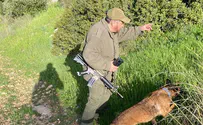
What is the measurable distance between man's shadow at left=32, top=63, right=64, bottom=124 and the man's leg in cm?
140

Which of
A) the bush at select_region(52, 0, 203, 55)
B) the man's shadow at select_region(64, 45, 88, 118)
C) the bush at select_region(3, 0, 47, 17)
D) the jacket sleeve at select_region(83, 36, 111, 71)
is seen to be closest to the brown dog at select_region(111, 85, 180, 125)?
the jacket sleeve at select_region(83, 36, 111, 71)

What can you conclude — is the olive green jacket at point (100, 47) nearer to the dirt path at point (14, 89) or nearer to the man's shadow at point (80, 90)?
the man's shadow at point (80, 90)

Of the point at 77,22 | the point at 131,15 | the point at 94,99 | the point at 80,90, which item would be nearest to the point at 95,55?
the point at 94,99

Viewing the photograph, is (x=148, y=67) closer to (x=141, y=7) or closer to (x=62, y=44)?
(x=141, y=7)

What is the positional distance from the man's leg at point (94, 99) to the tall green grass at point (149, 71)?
0.48 metres

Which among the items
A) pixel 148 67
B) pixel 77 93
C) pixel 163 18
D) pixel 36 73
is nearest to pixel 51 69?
pixel 36 73

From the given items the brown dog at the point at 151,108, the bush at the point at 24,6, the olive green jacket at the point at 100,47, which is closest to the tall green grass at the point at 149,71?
the brown dog at the point at 151,108

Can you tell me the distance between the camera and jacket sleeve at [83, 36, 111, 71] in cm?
381

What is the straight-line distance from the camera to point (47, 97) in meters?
7.05

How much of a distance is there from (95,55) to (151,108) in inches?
43.9

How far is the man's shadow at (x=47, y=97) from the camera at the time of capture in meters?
6.00

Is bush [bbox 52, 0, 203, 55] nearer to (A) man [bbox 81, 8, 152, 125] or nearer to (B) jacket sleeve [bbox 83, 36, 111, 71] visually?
(A) man [bbox 81, 8, 152, 125]

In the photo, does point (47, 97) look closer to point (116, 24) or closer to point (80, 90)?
point (80, 90)

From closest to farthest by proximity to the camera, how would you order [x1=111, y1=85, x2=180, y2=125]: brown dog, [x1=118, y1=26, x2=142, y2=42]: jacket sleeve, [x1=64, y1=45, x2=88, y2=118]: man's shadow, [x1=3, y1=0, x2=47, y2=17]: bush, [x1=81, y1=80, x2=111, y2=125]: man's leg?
[x1=111, y1=85, x2=180, y2=125]: brown dog < [x1=81, y1=80, x2=111, y2=125]: man's leg < [x1=118, y1=26, x2=142, y2=42]: jacket sleeve < [x1=64, y1=45, x2=88, y2=118]: man's shadow < [x1=3, y1=0, x2=47, y2=17]: bush
